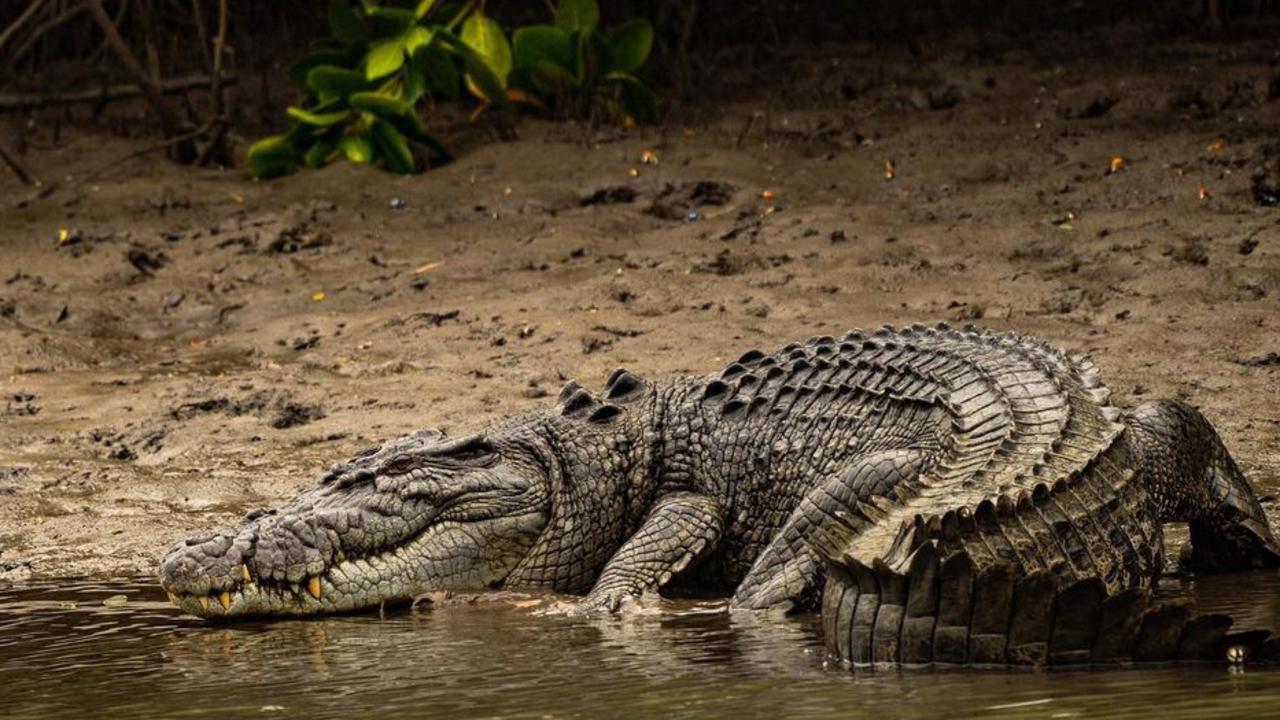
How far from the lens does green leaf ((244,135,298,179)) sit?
36.8 feet

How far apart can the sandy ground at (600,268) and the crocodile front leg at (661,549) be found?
1.77 m

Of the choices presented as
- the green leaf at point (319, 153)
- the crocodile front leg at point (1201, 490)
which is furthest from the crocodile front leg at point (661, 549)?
the green leaf at point (319, 153)

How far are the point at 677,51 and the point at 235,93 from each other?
10.0 feet

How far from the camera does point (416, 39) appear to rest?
10.9 metres

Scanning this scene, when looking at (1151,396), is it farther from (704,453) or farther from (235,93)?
(235,93)

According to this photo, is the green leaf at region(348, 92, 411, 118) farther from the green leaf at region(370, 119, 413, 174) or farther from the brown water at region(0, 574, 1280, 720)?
the brown water at region(0, 574, 1280, 720)

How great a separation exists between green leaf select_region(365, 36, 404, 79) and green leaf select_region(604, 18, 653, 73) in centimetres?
119

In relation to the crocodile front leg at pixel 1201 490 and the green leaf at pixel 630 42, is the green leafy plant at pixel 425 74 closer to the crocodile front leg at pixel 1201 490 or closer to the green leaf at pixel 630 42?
the green leaf at pixel 630 42

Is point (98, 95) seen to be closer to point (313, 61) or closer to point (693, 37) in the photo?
point (313, 61)

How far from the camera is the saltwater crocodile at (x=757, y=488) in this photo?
14.9 feet

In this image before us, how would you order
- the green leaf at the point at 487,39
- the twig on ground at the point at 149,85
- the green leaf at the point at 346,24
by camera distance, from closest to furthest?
the green leaf at the point at 487,39 → the twig on ground at the point at 149,85 → the green leaf at the point at 346,24

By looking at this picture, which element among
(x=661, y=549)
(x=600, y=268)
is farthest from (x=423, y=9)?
(x=661, y=549)

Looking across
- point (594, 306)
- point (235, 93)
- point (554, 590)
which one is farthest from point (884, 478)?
point (235, 93)

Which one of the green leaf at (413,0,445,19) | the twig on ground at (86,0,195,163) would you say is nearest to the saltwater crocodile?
the green leaf at (413,0,445,19)
